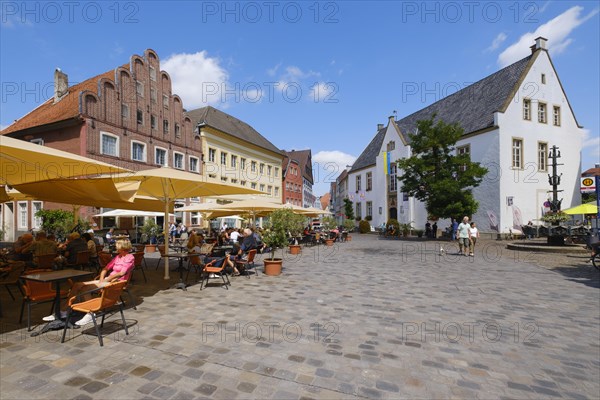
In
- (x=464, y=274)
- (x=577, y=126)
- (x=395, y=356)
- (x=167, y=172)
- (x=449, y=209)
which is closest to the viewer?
(x=395, y=356)

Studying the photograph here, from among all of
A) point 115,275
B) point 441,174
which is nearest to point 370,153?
Result: point 441,174

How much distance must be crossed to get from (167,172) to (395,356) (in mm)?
6085

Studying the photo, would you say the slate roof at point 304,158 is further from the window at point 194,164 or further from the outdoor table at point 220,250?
the outdoor table at point 220,250

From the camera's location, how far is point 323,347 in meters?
4.52

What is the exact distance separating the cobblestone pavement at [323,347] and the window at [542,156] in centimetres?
2624

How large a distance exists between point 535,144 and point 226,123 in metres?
32.0

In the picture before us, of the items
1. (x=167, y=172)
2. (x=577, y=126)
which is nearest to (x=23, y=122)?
(x=167, y=172)

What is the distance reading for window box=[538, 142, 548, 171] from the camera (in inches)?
1169

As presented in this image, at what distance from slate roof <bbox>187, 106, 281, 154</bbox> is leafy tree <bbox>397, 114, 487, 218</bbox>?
21161 millimetres

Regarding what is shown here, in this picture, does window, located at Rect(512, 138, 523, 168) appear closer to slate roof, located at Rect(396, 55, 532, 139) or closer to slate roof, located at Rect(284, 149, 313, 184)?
slate roof, located at Rect(396, 55, 532, 139)

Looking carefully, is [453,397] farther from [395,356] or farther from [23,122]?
[23,122]

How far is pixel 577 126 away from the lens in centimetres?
3212

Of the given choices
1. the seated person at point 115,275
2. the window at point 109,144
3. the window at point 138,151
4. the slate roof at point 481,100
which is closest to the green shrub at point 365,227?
the slate roof at point 481,100

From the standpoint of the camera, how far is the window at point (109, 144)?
78.4 feet
